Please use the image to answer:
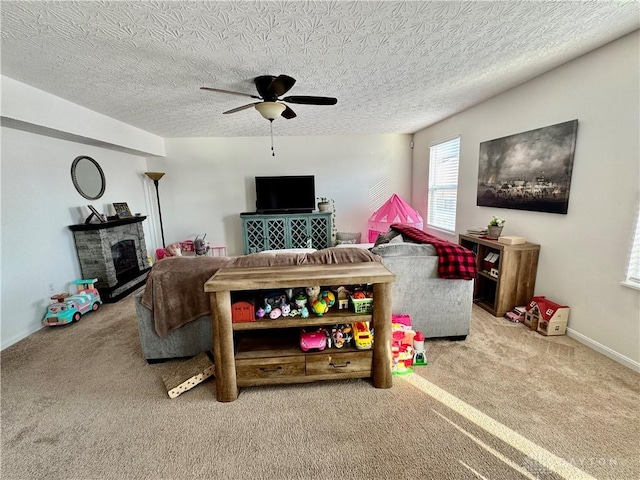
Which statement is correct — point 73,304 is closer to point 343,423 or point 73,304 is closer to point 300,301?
point 300,301

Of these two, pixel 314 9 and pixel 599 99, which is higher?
pixel 314 9

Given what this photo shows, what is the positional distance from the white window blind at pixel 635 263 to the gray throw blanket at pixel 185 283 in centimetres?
181

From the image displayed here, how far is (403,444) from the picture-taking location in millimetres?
1341

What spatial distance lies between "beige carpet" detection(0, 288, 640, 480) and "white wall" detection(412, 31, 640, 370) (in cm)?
36

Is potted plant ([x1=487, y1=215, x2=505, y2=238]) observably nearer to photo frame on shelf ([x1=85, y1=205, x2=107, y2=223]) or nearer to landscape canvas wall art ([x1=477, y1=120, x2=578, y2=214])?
landscape canvas wall art ([x1=477, y1=120, x2=578, y2=214])

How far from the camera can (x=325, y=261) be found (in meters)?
1.95

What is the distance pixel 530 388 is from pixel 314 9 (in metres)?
2.72

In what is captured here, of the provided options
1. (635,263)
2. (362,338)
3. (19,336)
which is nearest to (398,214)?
(635,263)

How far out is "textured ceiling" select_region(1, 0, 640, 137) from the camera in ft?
4.86

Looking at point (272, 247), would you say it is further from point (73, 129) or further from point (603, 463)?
point (603, 463)

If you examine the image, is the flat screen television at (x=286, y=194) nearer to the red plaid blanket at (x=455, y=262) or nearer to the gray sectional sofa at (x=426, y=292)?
the gray sectional sofa at (x=426, y=292)

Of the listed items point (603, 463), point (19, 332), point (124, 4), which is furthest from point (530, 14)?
point (19, 332)

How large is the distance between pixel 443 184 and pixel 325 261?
322cm

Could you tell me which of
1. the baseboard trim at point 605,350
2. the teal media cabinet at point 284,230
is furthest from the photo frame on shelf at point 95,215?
the baseboard trim at point 605,350
